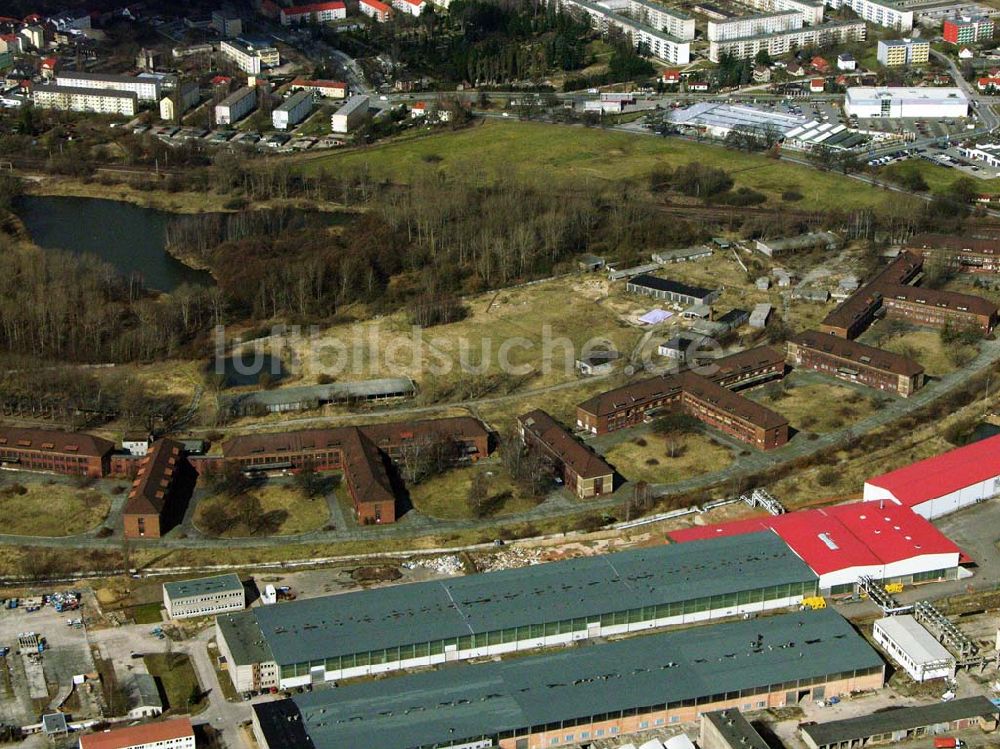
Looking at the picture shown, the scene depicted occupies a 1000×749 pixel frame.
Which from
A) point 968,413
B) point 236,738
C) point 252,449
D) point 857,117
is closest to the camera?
point 236,738

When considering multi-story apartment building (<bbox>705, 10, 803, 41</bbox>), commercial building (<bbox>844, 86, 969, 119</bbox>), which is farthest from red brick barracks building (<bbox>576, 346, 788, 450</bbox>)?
multi-story apartment building (<bbox>705, 10, 803, 41</bbox>)

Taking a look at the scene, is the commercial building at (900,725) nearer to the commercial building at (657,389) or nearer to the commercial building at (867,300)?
the commercial building at (657,389)

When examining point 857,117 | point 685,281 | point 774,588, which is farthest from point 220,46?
point 774,588

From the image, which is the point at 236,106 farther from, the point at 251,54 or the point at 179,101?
the point at 251,54

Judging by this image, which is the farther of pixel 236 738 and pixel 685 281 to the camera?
pixel 685 281

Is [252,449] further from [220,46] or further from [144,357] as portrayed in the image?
[220,46]

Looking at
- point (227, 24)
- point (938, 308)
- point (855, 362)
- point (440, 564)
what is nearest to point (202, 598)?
point (440, 564)

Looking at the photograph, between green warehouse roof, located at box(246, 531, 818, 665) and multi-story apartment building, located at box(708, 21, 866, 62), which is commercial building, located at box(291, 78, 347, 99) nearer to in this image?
multi-story apartment building, located at box(708, 21, 866, 62)

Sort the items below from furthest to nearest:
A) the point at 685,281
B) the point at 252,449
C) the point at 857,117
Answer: the point at 857,117 < the point at 685,281 < the point at 252,449
